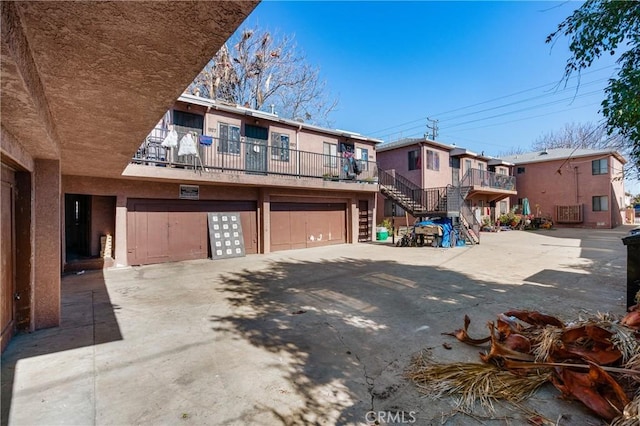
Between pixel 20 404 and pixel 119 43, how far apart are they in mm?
3081

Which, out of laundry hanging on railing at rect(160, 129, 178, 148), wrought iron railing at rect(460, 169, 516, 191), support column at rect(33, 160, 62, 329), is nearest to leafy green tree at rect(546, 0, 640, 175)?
support column at rect(33, 160, 62, 329)

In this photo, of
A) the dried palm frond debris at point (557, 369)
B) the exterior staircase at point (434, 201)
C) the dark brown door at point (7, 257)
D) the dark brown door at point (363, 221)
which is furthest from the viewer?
the dark brown door at point (363, 221)

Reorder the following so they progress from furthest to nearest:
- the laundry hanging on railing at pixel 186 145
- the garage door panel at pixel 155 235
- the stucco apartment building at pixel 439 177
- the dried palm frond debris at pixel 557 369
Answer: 1. the stucco apartment building at pixel 439 177
2. the garage door panel at pixel 155 235
3. the laundry hanging on railing at pixel 186 145
4. the dried palm frond debris at pixel 557 369

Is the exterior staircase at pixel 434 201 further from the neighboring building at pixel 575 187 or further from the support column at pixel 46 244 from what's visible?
the support column at pixel 46 244

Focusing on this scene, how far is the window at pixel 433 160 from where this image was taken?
715 inches

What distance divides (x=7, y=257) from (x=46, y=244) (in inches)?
27.8

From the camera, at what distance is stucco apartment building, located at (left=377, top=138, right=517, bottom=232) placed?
15383 mm

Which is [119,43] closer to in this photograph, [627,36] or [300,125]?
[627,36]

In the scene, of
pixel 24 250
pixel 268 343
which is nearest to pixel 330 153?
pixel 268 343

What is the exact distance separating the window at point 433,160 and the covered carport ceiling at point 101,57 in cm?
1758

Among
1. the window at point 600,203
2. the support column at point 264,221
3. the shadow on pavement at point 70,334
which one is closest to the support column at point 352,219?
the support column at point 264,221

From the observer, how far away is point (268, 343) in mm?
3648

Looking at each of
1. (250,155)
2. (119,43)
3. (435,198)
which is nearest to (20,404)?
(119,43)

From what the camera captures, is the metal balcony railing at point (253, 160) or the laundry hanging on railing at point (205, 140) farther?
the laundry hanging on railing at point (205, 140)
